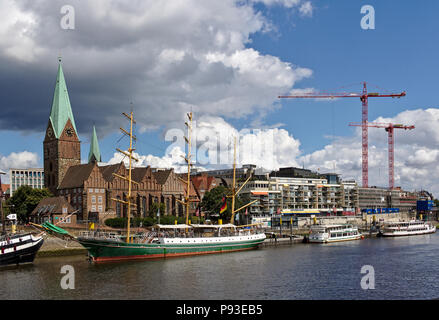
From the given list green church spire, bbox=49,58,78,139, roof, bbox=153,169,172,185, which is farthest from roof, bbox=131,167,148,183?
green church spire, bbox=49,58,78,139

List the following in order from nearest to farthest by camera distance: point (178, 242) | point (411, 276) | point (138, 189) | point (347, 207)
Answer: point (411, 276)
point (178, 242)
point (138, 189)
point (347, 207)

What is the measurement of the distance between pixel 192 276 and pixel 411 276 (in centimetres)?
2301

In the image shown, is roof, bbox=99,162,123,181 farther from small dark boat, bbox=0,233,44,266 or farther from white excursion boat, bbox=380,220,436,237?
white excursion boat, bbox=380,220,436,237

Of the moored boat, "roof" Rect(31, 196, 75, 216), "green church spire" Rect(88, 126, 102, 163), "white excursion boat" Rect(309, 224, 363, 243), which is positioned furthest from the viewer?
"green church spire" Rect(88, 126, 102, 163)

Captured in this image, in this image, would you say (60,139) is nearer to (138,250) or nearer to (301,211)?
(138,250)

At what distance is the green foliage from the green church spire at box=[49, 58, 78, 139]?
70.5 ft

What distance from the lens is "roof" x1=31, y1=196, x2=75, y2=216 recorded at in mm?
104250

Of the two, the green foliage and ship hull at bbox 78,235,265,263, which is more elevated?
the green foliage

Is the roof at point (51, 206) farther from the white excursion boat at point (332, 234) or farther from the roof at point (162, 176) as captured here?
the white excursion boat at point (332, 234)

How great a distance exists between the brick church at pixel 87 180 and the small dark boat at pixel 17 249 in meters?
49.1
